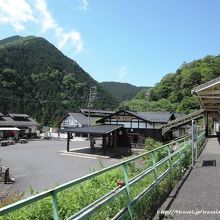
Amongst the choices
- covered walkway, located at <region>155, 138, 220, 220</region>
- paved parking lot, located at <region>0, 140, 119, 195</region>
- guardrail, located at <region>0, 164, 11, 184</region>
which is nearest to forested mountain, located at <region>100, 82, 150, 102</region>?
paved parking lot, located at <region>0, 140, 119, 195</region>

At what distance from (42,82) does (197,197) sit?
114374 mm

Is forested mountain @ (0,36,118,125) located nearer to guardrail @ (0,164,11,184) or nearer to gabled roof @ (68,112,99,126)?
gabled roof @ (68,112,99,126)

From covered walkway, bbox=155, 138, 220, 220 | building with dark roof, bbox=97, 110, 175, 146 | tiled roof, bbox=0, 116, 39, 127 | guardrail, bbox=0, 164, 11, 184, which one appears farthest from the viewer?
tiled roof, bbox=0, 116, 39, 127

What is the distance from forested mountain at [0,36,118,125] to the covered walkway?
7682 centimetres

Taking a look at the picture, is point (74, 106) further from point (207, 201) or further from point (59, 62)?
point (207, 201)

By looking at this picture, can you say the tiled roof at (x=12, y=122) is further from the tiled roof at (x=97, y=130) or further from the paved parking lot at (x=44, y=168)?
the paved parking lot at (x=44, y=168)

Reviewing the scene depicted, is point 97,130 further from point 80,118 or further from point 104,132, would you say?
point 80,118

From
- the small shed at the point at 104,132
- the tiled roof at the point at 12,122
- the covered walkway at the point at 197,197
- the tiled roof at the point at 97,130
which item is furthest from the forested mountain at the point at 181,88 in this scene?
the covered walkway at the point at 197,197

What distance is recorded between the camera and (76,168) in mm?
26266

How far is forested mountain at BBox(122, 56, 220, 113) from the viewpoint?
82.9m

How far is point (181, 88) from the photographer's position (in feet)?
312

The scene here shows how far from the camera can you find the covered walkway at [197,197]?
584 cm

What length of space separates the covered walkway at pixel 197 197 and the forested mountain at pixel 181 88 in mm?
68602

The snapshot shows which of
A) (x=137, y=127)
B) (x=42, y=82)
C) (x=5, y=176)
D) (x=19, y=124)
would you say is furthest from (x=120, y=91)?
(x=5, y=176)
